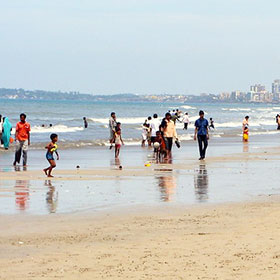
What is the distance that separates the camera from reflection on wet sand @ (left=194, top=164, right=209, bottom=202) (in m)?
13.5

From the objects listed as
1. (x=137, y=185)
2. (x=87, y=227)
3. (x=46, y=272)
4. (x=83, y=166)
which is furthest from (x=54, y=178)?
(x=46, y=272)

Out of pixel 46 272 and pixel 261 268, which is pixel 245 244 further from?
pixel 46 272

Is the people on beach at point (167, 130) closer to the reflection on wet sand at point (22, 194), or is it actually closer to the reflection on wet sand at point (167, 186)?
the reflection on wet sand at point (167, 186)

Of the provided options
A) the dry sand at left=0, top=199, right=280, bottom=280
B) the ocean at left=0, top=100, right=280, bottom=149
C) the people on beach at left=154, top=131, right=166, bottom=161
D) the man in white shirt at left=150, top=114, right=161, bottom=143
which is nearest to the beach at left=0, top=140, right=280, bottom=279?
the dry sand at left=0, top=199, right=280, bottom=280

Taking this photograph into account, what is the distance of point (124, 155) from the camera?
86.1 ft

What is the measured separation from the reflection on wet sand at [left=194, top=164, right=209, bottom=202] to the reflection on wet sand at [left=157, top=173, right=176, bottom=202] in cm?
47

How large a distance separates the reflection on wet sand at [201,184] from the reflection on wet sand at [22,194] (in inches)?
118

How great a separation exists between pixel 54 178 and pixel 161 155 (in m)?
7.92

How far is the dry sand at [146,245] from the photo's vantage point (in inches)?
295

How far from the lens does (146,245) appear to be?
8.80m

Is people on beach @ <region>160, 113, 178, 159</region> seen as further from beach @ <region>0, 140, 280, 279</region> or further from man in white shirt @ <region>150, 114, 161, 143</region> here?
beach @ <region>0, 140, 280, 279</region>

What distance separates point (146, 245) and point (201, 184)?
6985 millimetres

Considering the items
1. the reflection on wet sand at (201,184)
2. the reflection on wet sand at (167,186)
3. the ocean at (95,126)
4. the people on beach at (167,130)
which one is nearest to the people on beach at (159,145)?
the people on beach at (167,130)

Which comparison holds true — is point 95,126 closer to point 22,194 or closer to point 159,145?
point 159,145
